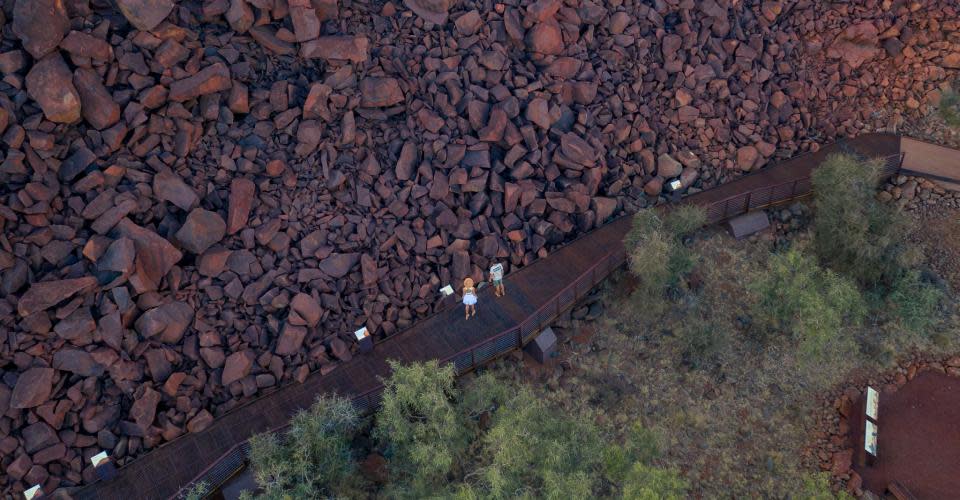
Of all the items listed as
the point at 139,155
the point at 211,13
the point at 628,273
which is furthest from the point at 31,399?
the point at 628,273

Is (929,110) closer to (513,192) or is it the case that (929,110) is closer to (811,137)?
(811,137)

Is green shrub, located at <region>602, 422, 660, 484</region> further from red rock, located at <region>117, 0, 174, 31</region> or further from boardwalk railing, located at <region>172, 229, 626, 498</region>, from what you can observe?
red rock, located at <region>117, 0, 174, 31</region>

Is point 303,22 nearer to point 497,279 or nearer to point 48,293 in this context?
point 497,279

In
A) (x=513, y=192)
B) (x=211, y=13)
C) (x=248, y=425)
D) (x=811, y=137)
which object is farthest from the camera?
(x=811, y=137)

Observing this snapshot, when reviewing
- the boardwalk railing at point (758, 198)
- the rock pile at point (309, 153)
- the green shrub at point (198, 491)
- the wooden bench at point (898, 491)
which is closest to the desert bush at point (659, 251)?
the boardwalk railing at point (758, 198)

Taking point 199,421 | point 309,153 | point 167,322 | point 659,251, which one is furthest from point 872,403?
point 167,322

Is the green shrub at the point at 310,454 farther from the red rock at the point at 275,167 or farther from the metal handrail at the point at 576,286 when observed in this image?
the red rock at the point at 275,167

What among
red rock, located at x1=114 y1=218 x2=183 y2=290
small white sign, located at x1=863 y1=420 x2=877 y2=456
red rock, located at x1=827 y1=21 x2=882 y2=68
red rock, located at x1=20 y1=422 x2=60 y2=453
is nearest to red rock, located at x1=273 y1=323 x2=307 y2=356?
red rock, located at x1=114 y1=218 x2=183 y2=290
